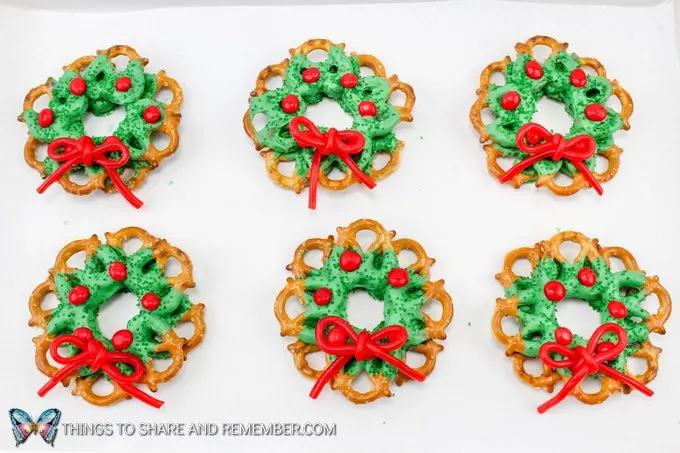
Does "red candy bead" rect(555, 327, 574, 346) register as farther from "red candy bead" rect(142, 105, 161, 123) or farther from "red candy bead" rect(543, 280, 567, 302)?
"red candy bead" rect(142, 105, 161, 123)

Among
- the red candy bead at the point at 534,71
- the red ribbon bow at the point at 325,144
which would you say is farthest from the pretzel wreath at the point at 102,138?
the red candy bead at the point at 534,71

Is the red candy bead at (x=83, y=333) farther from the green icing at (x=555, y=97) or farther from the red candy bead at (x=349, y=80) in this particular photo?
the green icing at (x=555, y=97)

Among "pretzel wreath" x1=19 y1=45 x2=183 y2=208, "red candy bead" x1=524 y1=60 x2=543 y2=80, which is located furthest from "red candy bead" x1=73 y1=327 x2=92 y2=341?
"red candy bead" x1=524 y1=60 x2=543 y2=80

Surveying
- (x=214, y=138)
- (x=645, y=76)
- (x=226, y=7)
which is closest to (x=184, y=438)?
A: (x=214, y=138)

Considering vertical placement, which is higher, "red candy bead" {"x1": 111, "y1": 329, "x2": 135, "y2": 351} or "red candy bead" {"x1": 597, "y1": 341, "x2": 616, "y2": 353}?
"red candy bead" {"x1": 597, "y1": 341, "x2": 616, "y2": 353}

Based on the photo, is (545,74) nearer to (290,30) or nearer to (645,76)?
(645,76)
